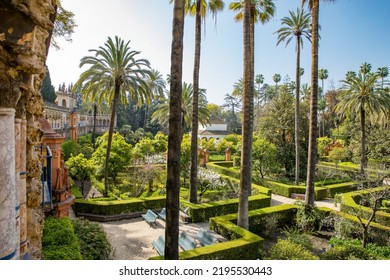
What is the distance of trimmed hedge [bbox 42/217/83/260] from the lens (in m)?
5.77

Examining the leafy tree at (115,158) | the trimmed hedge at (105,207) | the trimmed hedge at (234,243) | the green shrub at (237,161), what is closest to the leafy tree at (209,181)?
the trimmed hedge at (105,207)

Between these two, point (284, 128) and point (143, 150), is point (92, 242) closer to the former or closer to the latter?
point (143, 150)

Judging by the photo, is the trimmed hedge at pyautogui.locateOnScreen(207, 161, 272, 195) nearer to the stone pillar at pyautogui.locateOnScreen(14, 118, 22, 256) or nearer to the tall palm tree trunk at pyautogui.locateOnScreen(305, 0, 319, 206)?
the tall palm tree trunk at pyautogui.locateOnScreen(305, 0, 319, 206)

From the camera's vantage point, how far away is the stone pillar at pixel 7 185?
3.03 m

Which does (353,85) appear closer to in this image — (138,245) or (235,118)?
(138,245)

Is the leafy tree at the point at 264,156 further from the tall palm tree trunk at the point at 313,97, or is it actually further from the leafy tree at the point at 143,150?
the leafy tree at the point at 143,150

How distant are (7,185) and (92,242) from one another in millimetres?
6564

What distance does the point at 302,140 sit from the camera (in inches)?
948

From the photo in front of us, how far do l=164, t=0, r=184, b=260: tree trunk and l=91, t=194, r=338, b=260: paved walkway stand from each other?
4183mm

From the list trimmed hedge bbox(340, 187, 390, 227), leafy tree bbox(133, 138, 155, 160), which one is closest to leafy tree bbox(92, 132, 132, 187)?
leafy tree bbox(133, 138, 155, 160)

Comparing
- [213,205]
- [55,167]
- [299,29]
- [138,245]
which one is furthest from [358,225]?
[299,29]

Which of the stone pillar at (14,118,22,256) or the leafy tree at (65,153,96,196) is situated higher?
the stone pillar at (14,118,22,256)

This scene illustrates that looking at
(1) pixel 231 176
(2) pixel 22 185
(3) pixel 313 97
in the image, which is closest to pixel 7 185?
(2) pixel 22 185
